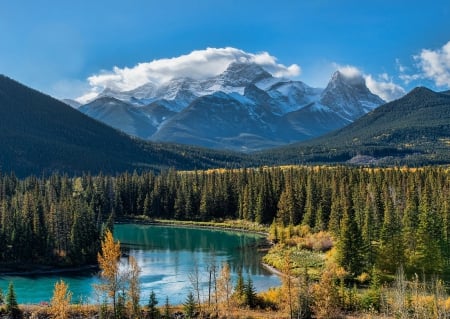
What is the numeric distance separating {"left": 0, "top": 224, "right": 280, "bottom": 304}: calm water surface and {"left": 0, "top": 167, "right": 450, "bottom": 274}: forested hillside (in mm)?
10246

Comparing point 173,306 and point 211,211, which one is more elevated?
point 211,211

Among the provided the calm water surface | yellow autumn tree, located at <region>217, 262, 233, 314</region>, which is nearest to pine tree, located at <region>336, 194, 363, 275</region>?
the calm water surface

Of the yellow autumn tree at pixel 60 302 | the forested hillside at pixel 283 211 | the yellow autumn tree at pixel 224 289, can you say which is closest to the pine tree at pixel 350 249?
the forested hillside at pixel 283 211

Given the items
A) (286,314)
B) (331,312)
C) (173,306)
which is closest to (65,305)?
(173,306)

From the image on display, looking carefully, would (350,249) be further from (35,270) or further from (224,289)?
(35,270)

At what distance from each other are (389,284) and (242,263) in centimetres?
3375

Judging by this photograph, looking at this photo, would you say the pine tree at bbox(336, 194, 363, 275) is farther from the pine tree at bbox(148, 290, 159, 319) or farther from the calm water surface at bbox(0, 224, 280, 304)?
the pine tree at bbox(148, 290, 159, 319)

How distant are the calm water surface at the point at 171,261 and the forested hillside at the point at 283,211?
10246mm

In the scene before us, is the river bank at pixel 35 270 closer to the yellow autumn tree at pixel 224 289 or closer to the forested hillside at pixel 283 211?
the forested hillside at pixel 283 211

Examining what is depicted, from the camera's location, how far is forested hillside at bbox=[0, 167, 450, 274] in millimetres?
90625

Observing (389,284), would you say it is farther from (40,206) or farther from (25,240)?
(40,206)

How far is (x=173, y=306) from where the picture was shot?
234ft

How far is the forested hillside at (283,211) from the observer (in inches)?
3568

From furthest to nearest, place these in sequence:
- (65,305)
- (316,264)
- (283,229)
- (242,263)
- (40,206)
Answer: (283,229)
(40,206)
(242,263)
(316,264)
(65,305)
